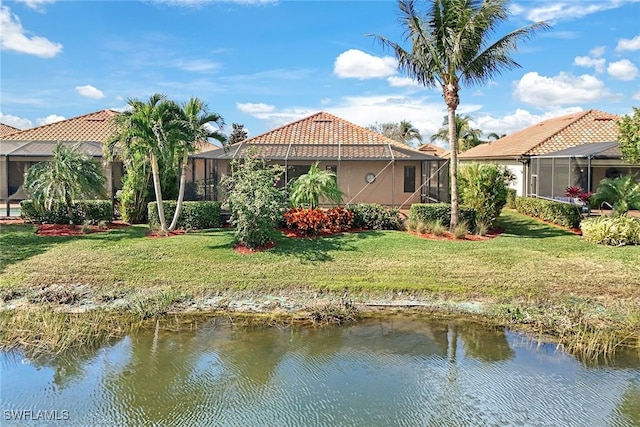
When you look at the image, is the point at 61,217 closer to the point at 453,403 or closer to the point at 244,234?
the point at 244,234

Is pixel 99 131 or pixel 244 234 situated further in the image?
pixel 99 131

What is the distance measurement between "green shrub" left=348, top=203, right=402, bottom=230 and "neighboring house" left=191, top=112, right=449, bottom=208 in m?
3.49

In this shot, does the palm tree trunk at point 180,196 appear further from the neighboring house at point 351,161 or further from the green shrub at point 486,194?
the green shrub at point 486,194

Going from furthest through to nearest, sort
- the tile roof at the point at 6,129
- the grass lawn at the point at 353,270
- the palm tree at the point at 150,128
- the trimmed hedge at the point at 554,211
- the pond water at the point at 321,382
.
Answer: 1. the tile roof at the point at 6,129
2. the trimmed hedge at the point at 554,211
3. the palm tree at the point at 150,128
4. the grass lawn at the point at 353,270
5. the pond water at the point at 321,382

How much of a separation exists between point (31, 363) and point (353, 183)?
16132 millimetres

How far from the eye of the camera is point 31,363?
8.20 meters

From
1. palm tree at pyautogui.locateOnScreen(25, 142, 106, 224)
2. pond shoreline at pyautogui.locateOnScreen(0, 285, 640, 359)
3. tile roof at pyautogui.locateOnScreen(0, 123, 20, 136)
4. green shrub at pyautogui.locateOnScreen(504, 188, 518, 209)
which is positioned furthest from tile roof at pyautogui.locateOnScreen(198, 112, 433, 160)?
tile roof at pyautogui.locateOnScreen(0, 123, 20, 136)

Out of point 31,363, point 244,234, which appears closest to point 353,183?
point 244,234

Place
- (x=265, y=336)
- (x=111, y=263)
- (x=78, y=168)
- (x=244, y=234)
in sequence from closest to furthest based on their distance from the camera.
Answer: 1. (x=265, y=336)
2. (x=111, y=263)
3. (x=244, y=234)
4. (x=78, y=168)

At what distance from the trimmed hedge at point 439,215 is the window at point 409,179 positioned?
6.93m

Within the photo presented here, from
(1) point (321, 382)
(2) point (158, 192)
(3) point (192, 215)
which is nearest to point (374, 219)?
(3) point (192, 215)

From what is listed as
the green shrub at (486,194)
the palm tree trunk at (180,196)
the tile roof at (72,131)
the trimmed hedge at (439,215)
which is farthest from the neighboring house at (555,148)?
the tile roof at (72,131)

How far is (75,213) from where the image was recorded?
1689cm

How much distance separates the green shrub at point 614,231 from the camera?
1423cm
